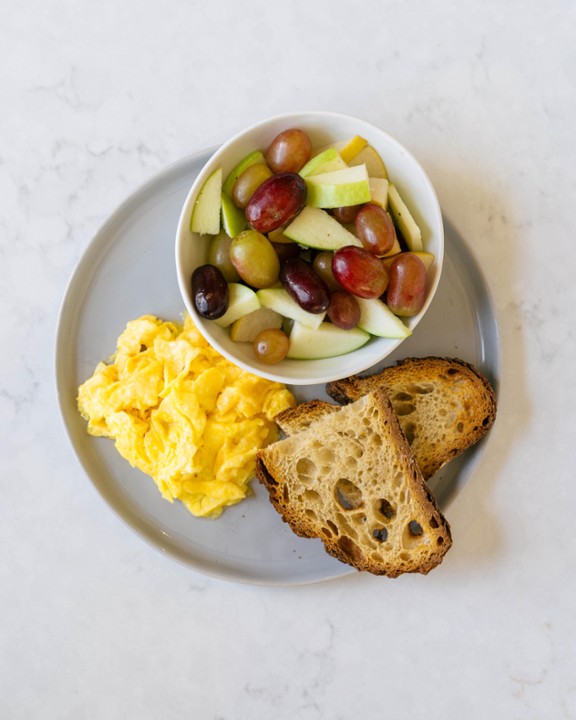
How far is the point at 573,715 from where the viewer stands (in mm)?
1721

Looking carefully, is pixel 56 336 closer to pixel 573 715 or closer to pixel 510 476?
pixel 510 476

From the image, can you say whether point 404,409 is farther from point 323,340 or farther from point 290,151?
point 290,151

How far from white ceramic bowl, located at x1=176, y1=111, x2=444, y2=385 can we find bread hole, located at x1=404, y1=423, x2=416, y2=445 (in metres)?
0.26

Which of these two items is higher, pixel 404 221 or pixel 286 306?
pixel 404 221

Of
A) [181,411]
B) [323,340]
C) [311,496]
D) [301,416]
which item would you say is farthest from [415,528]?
[181,411]

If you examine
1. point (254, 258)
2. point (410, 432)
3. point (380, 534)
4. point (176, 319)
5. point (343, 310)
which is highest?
point (254, 258)

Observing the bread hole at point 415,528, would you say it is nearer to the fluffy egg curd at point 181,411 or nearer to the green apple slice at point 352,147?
the fluffy egg curd at point 181,411

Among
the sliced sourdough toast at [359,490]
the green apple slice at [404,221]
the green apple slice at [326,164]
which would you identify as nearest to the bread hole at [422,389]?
the sliced sourdough toast at [359,490]

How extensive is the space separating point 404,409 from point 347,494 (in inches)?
9.6

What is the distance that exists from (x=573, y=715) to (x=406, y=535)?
0.70 metres

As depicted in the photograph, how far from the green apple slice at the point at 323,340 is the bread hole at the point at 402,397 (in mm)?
208

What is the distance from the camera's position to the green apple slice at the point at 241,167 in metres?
1.43

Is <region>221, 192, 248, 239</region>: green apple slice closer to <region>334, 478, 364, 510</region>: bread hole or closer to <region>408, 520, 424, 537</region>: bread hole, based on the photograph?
<region>334, 478, 364, 510</region>: bread hole

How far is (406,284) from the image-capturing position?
1.36 m
